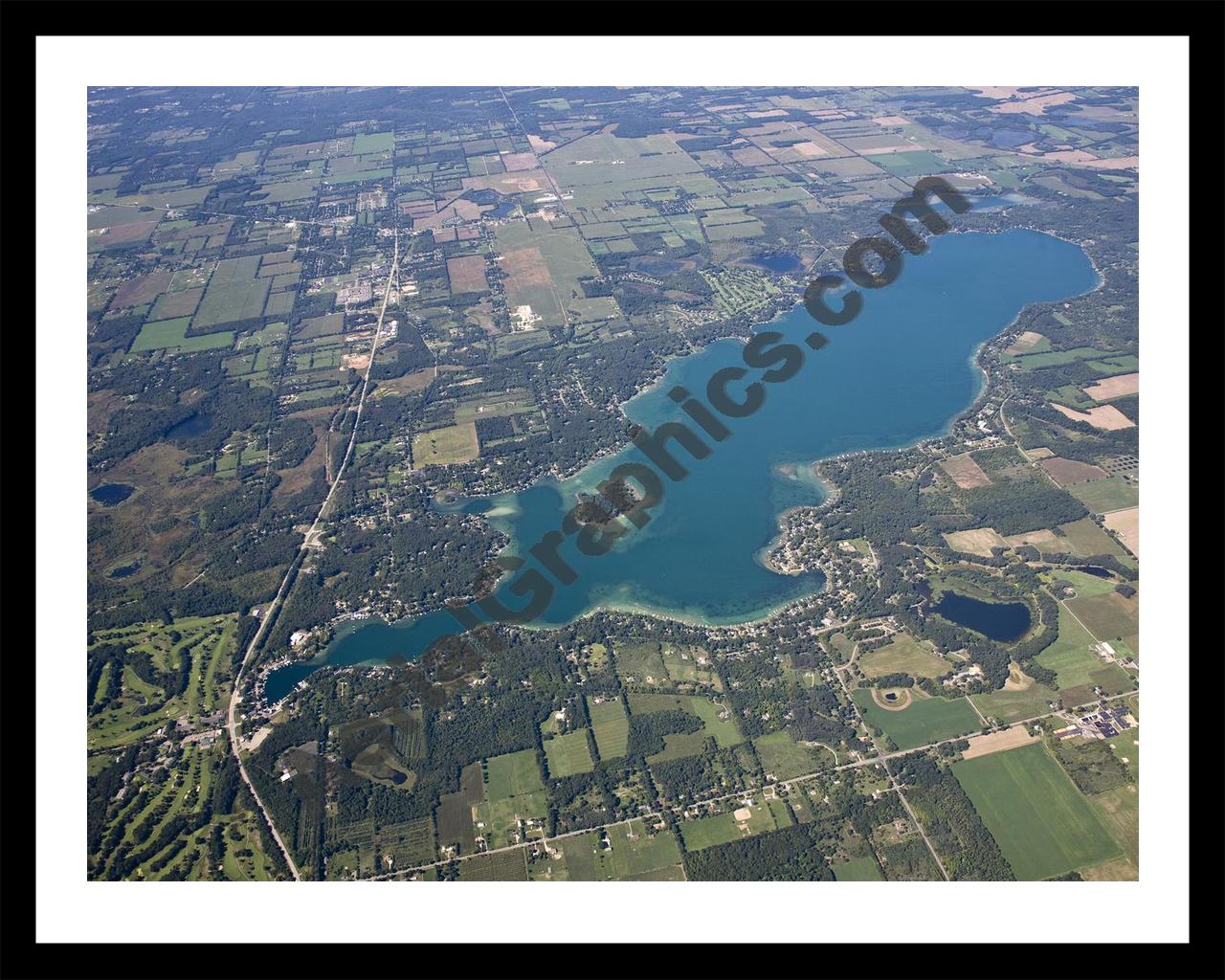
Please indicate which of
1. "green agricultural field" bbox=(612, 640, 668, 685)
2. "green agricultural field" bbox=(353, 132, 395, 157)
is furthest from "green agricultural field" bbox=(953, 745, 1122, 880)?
"green agricultural field" bbox=(353, 132, 395, 157)

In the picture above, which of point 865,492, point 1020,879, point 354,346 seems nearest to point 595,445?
point 865,492

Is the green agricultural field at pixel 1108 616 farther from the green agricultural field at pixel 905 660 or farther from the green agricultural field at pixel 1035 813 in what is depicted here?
the green agricultural field at pixel 1035 813

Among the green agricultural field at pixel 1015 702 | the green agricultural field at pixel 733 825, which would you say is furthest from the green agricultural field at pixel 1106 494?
the green agricultural field at pixel 733 825

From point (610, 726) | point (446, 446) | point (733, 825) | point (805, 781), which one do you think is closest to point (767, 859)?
point (733, 825)

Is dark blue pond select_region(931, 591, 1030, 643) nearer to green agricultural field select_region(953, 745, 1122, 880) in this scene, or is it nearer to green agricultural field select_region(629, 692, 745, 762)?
green agricultural field select_region(953, 745, 1122, 880)

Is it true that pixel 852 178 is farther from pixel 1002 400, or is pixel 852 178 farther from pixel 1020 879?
pixel 1020 879

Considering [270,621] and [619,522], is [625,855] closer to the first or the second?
[619,522]

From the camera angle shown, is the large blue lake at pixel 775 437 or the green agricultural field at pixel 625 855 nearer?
the green agricultural field at pixel 625 855
